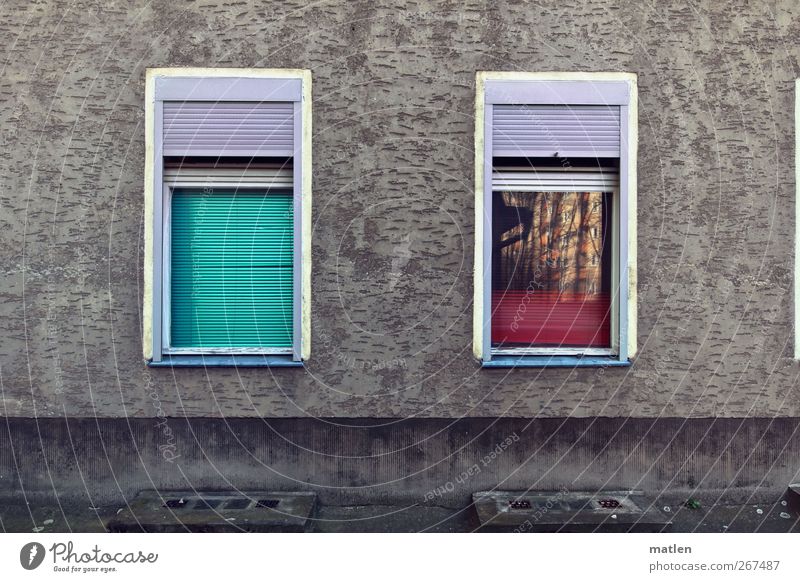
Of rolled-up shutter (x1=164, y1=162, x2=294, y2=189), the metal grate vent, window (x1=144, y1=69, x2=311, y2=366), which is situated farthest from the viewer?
rolled-up shutter (x1=164, y1=162, x2=294, y2=189)

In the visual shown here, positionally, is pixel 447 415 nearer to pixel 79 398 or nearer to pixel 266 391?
pixel 266 391

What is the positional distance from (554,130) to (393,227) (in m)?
1.45

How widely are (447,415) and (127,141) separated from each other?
3228 millimetres

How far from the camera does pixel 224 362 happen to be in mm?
4957

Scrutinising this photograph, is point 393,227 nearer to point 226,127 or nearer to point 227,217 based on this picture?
point 227,217

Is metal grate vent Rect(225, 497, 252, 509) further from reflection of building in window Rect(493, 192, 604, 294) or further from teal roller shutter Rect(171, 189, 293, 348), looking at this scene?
reflection of building in window Rect(493, 192, 604, 294)

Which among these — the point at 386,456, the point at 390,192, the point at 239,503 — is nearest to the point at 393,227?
the point at 390,192

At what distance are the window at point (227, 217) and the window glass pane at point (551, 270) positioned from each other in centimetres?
157

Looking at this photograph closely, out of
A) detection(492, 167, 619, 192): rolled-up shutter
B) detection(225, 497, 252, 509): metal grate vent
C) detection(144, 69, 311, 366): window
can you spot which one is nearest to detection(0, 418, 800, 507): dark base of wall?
detection(225, 497, 252, 509): metal grate vent

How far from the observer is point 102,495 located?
5023 millimetres

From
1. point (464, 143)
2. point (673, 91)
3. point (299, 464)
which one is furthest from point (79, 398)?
point (673, 91)

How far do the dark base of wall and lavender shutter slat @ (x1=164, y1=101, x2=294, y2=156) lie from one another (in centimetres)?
209

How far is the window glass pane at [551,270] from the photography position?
16.9ft

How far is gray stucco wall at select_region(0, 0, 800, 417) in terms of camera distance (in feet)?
16.2
